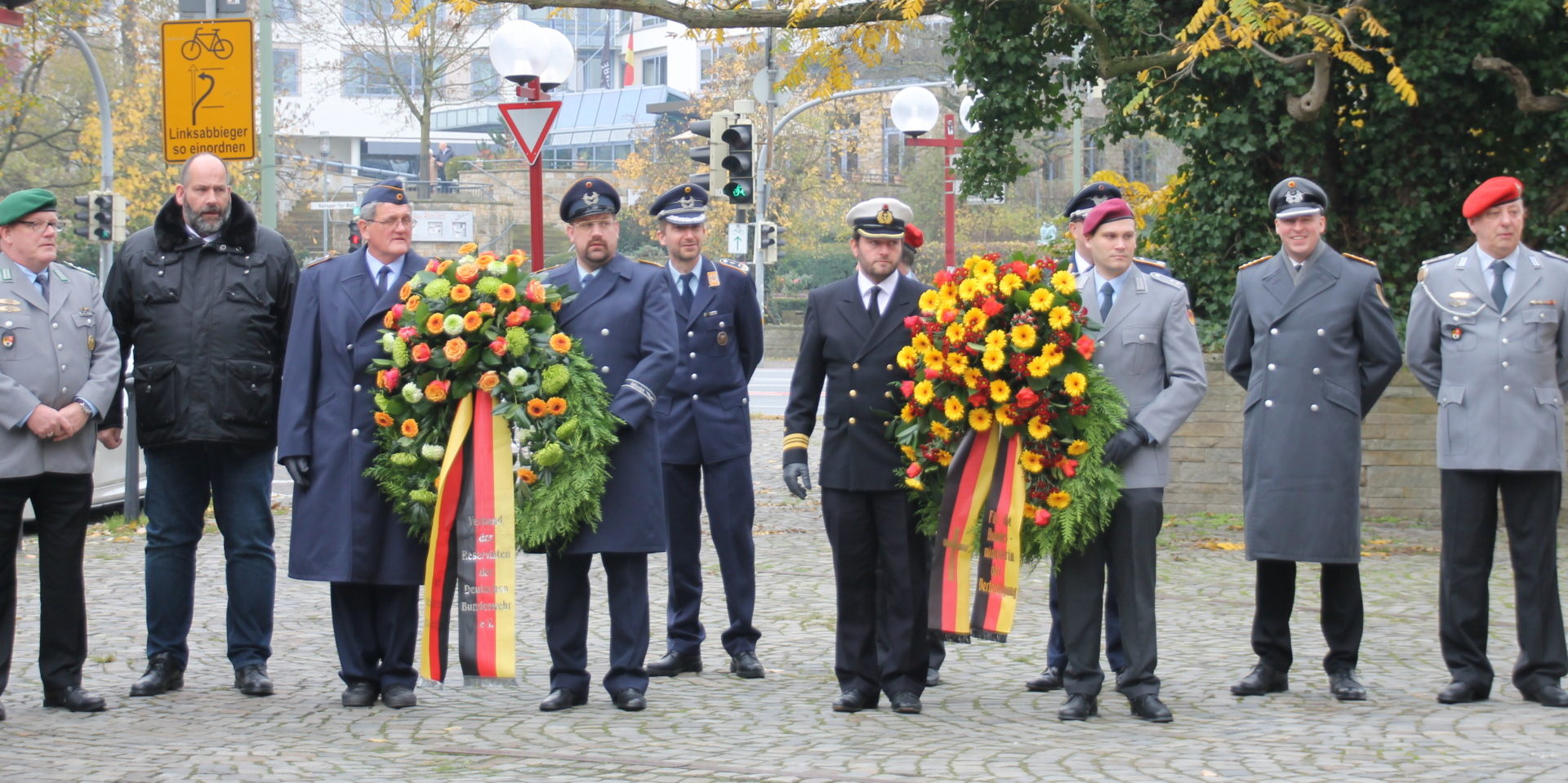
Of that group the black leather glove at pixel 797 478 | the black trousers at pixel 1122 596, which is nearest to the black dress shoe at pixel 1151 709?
the black trousers at pixel 1122 596

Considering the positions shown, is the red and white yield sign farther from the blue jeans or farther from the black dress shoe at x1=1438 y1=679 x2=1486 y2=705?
the black dress shoe at x1=1438 y1=679 x2=1486 y2=705

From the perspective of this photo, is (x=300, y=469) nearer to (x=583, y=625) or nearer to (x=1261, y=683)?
(x=583, y=625)

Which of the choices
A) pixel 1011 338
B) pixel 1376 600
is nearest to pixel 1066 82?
pixel 1376 600

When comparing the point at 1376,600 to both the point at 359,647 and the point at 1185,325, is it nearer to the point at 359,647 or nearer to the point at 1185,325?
the point at 1185,325

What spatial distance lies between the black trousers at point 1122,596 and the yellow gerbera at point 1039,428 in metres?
0.42

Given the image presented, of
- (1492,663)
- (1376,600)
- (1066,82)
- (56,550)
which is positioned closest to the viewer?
(56,550)

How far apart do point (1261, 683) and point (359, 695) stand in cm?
369

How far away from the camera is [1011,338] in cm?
659

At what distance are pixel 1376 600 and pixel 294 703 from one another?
231 inches

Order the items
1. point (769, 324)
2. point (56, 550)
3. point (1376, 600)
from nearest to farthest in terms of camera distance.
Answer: point (56, 550)
point (1376, 600)
point (769, 324)

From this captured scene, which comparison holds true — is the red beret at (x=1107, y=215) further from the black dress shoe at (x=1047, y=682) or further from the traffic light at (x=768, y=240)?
the traffic light at (x=768, y=240)

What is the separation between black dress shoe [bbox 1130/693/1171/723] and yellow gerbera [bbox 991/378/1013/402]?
1271mm

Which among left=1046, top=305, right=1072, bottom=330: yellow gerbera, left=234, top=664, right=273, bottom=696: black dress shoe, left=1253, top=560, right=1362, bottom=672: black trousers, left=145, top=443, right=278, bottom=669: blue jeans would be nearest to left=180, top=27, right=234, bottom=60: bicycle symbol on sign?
left=145, top=443, right=278, bottom=669: blue jeans

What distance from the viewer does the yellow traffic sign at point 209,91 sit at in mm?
10875
